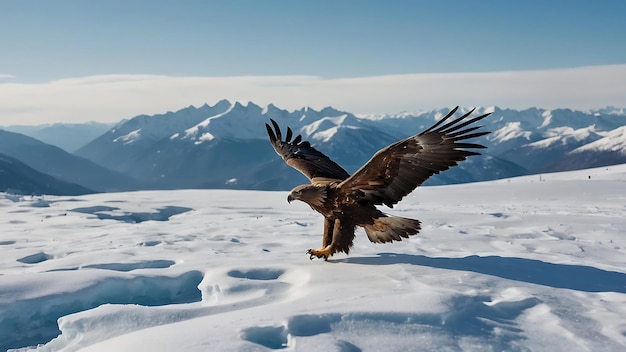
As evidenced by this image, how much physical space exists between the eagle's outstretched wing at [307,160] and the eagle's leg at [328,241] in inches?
26.8

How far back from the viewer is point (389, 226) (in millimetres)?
6180

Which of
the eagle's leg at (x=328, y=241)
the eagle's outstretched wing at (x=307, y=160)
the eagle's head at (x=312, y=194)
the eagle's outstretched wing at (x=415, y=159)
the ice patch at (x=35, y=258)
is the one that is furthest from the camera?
the ice patch at (x=35, y=258)

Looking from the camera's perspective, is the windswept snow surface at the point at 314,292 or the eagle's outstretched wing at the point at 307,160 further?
the eagle's outstretched wing at the point at 307,160

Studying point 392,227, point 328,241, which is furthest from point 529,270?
point 328,241

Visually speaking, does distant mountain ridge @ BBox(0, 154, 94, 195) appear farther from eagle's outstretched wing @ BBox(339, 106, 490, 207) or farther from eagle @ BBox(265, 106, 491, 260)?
eagle's outstretched wing @ BBox(339, 106, 490, 207)

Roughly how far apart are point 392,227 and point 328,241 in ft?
2.93

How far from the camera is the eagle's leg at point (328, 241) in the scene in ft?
20.6

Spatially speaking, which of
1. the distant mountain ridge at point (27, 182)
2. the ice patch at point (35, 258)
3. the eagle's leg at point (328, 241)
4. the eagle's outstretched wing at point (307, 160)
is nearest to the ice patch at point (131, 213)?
the ice patch at point (35, 258)

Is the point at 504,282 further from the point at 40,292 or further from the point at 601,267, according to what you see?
the point at 40,292

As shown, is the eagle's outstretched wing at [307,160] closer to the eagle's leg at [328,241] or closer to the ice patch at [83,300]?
the eagle's leg at [328,241]

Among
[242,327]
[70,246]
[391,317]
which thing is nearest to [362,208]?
[391,317]

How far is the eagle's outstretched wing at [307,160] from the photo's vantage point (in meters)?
7.21

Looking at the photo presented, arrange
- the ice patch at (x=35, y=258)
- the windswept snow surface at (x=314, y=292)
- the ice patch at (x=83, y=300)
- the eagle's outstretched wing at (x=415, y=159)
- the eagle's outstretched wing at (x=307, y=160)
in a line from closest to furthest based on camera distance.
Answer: the windswept snow surface at (x=314, y=292) → the ice patch at (x=83, y=300) → the eagle's outstretched wing at (x=415, y=159) → the eagle's outstretched wing at (x=307, y=160) → the ice patch at (x=35, y=258)

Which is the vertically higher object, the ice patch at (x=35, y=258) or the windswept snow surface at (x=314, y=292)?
the windswept snow surface at (x=314, y=292)
